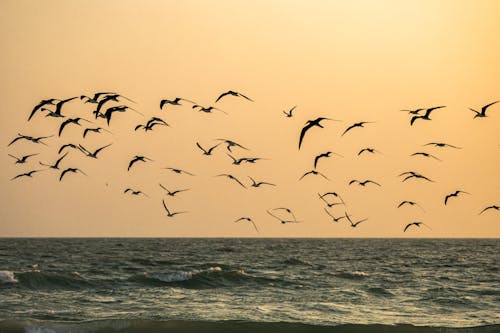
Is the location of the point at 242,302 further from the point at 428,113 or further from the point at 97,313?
the point at 428,113

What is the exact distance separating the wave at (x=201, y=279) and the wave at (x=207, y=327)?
41.8ft

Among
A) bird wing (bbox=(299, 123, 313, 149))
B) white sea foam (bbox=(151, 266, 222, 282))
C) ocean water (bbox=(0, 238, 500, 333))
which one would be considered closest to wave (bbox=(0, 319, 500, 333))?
ocean water (bbox=(0, 238, 500, 333))

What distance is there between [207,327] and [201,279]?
49.2 ft

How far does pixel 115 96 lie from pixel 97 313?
7.34 metres

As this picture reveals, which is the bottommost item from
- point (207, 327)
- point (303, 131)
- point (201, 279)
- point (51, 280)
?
point (207, 327)

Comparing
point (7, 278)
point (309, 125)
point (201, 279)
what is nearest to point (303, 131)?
point (309, 125)

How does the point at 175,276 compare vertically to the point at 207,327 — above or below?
above

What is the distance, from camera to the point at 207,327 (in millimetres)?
25641

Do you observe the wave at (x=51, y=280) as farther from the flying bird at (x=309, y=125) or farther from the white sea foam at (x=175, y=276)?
the flying bird at (x=309, y=125)

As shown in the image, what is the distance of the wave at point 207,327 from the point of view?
979 inches

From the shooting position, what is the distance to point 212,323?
26000 millimetres

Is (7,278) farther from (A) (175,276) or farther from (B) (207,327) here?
(B) (207,327)

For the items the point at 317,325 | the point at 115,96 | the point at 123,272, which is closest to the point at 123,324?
the point at 317,325

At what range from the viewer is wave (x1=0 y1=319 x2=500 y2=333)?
24859 millimetres
